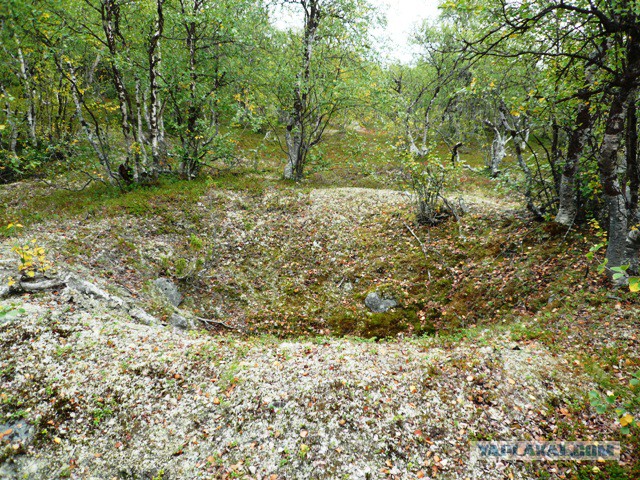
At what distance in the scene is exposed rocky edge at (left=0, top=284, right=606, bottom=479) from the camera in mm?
5094

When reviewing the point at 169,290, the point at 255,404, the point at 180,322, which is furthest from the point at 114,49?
the point at 255,404

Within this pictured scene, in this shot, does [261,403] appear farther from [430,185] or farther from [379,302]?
[430,185]

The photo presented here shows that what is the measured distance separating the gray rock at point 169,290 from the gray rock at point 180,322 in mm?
807

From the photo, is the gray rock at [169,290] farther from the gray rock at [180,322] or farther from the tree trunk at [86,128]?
the tree trunk at [86,128]

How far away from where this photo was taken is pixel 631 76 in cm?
610

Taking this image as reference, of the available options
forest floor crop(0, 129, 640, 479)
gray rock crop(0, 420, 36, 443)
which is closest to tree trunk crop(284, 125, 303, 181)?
forest floor crop(0, 129, 640, 479)

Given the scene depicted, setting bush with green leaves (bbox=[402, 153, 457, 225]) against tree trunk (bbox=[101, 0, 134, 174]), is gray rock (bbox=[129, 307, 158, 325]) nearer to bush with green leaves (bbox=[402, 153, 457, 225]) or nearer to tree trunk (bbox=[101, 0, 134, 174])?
tree trunk (bbox=[101, 0, 134, 174])

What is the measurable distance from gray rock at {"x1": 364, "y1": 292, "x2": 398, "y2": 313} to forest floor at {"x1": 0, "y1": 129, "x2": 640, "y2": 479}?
246 millimetres

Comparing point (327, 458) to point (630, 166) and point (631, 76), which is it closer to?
point (630, 166)

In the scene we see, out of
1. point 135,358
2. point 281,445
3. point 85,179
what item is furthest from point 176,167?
point 281,445

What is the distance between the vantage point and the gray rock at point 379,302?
35.4ft

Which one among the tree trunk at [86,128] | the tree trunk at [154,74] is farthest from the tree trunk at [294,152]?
the tree trunk at [86,128]

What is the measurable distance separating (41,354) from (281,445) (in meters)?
5.69

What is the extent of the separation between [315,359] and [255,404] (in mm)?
1776
